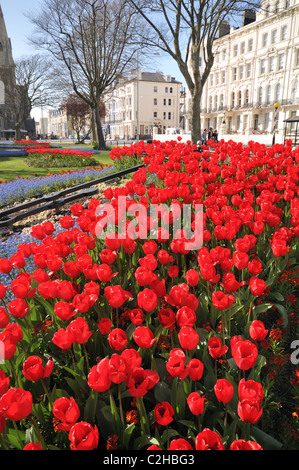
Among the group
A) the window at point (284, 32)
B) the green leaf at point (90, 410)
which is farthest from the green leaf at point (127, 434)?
the window at point (284, 32)

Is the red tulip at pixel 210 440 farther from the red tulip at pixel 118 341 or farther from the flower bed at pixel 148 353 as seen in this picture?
the red tulip at pixel 118 341

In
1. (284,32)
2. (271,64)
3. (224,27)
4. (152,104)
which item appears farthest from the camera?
(152,104)

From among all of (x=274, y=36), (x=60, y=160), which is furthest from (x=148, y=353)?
(x=274, y=36)

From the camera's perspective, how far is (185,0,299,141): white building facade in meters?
44.5

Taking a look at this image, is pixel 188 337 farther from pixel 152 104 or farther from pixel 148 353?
pixel 152 104

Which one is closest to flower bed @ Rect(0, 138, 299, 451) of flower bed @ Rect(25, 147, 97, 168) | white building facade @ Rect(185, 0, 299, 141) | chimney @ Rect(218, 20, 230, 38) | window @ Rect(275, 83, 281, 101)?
flower bed @ Rect(25, 147, 97, 168)

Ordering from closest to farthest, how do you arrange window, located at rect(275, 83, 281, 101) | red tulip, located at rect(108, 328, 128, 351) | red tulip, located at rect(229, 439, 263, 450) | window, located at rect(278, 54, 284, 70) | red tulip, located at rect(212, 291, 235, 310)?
red tulip, located at rect(229, 439, 263, 450), red tulip, located at rect(108, 328, 128, 351), red tulip, located at rect(212, 291, 235, 310), window, located at rect(278, 54, 284, 70), window, located at rect(275, 83, 281, 101)

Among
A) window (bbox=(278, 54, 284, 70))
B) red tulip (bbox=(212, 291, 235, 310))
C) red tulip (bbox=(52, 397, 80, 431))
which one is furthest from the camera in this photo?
window (bbox=(278, 54, 284, 70))

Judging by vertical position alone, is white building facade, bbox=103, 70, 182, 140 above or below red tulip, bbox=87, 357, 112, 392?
above

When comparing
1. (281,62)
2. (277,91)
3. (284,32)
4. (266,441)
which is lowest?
(266,441)

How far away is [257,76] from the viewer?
4997cm

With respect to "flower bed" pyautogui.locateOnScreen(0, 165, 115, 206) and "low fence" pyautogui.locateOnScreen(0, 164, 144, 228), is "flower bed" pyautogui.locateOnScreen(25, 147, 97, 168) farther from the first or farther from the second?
"low fence" pyautogui.locateOnScreen(0, 164, 144, 228)

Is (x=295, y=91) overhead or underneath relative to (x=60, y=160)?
overhead

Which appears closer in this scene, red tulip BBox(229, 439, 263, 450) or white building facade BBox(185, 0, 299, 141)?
red tulip BBox(229, 439, 263, 450)
